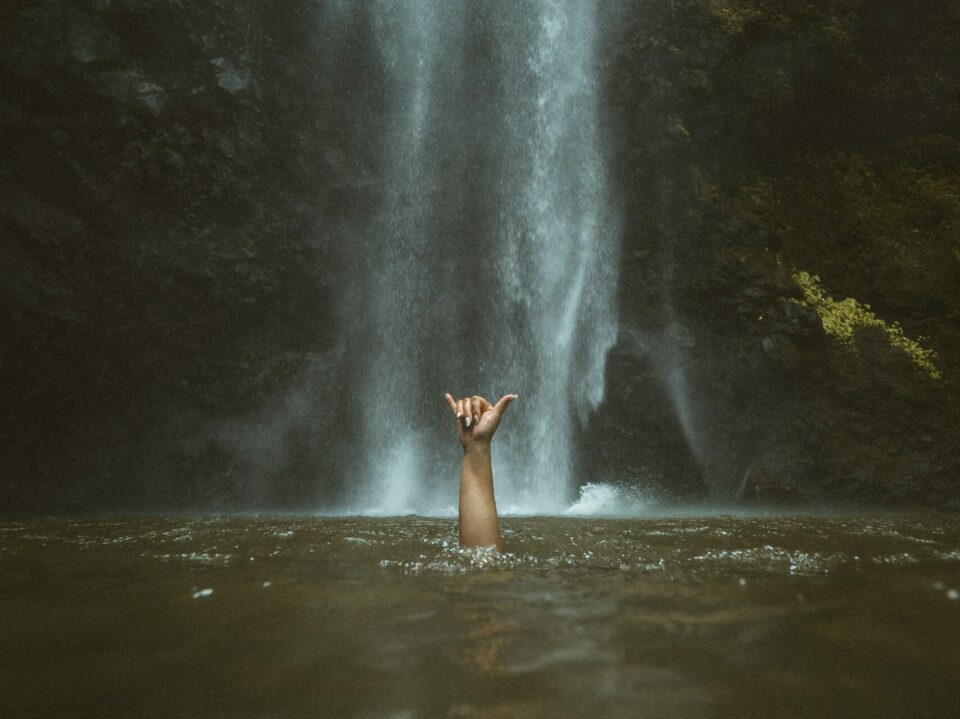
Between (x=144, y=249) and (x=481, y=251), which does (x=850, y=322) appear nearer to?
(x=481, y=251)

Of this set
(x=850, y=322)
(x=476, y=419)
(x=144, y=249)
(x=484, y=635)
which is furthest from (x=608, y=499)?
(x=144, y=249)

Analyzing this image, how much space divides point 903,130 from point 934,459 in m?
5.88

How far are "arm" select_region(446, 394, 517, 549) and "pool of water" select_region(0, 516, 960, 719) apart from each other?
14cm

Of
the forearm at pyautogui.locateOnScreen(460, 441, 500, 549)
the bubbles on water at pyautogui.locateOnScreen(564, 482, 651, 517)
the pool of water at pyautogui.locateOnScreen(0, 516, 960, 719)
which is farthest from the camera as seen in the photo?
the bubbles on water at pyautogui.locateOnScreen(564, 482, 651, 517)

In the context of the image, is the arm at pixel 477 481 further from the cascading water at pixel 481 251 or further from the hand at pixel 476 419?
the cascading water at pixel 481 251

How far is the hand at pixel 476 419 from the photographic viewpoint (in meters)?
3.47

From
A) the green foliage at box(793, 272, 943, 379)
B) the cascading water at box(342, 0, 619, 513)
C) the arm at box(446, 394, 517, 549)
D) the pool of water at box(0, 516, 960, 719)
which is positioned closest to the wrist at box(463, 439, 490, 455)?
the arm at box(446, 394, 517, 549)

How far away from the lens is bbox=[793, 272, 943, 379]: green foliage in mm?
8906

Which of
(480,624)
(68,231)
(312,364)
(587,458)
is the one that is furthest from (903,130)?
(68,231)

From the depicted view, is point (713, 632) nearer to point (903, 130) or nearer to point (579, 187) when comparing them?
point (579, 187)

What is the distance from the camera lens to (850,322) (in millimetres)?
9227

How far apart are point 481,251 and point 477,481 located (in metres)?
8.04

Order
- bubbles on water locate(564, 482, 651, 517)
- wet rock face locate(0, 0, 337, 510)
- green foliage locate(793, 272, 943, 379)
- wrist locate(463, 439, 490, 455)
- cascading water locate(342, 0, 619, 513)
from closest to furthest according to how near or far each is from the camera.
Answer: wrist locate(463, 439, 490, 455) < bubbles on water locate(564, 482, 651, 517) < green foliage locate(793, 272, 943, 379) < wet rock face locate(0, 0, 337, 510) < cascading water locate(342, 0, 619, 513)

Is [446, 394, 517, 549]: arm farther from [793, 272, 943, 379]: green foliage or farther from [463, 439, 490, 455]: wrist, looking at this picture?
[793, 272, 943, 379]: green foliage
